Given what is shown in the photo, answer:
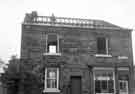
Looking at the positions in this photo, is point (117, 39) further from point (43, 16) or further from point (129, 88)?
point (43, 16)

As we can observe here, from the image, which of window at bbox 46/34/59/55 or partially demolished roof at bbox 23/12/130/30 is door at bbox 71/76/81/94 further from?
partially demolished roof at bbox 23/12/130/30

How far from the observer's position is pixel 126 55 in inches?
755

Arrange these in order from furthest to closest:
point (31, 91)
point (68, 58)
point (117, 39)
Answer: point (117, 39)
point (68, 58)
point (31, 91)

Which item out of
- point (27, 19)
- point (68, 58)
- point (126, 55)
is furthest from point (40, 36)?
point (126, 55)

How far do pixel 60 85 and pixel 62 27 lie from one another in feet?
16.8

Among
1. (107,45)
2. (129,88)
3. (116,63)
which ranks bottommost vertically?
(129,88)

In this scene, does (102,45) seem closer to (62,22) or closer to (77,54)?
(77,54)

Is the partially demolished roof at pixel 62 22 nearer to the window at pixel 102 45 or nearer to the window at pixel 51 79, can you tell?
the window at pixel 102 45

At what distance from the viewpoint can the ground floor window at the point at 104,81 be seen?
A: 17719mm

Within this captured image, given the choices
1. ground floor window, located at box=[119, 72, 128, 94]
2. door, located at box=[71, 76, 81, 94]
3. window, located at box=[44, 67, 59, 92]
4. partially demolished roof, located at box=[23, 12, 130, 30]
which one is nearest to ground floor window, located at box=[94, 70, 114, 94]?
ground floor window, located at box=[119, 72, 128, 94]

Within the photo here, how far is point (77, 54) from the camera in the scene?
18.4 metres

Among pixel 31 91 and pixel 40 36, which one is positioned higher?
pixel 40 36

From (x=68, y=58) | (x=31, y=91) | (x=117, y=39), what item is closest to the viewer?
(x=31, y=91)

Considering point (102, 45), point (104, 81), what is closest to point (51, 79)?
point (104, 81)
